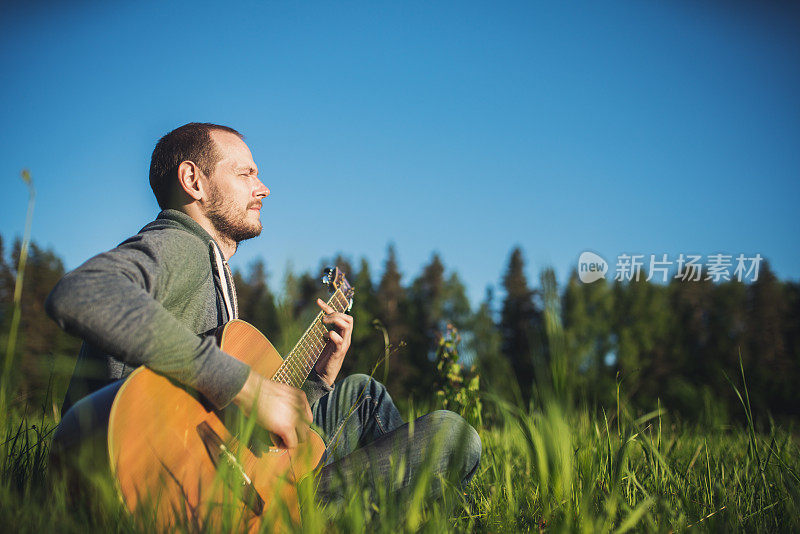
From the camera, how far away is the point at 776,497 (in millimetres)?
1890

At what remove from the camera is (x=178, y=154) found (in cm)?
253

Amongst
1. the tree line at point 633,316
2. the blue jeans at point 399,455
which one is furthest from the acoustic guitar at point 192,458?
the tree line at point 633,316

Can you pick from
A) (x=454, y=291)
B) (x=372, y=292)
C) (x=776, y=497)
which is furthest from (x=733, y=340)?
(x=776, y=497)

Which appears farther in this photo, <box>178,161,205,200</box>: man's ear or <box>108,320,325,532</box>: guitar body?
<box>178,161,205,200</box>: man's ear

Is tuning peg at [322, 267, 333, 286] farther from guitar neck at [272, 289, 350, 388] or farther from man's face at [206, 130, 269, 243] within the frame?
man's face at [206, 130, 269, 243]

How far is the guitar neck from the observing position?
7.39ft

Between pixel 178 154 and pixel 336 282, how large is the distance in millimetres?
1071

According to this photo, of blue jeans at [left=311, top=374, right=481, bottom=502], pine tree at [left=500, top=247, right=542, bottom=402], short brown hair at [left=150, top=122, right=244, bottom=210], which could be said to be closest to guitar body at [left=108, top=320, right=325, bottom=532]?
blue jeans at [left=311, top=374, right=481, bottom=502]

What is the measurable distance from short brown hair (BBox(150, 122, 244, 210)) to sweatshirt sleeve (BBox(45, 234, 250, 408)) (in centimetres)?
85

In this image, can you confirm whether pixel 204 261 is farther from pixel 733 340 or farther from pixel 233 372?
pixel 733 340

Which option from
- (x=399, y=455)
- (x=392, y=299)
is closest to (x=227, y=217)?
(x=399, y=455)

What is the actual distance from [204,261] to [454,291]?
133 feet

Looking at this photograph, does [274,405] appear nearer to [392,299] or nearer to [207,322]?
[207,322]

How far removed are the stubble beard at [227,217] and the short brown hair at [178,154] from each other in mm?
145
